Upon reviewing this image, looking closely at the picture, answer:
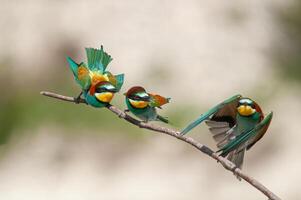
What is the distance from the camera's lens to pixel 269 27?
4531 mm

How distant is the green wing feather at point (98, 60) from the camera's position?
41.1 inches

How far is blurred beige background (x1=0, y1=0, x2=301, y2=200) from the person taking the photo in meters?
3.74

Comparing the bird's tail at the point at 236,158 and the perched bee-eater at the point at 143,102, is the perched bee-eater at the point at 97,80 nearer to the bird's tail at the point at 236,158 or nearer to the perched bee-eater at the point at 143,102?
the perched bee-eater at the point at 143,102

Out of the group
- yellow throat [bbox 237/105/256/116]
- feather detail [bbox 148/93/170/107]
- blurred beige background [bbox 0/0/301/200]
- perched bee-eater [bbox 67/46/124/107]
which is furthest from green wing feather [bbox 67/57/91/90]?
blurred beige background [bbox 0/0/301/200]

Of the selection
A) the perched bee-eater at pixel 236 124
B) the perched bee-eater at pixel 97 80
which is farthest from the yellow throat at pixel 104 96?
the perched bee-eater at pixel 236 124

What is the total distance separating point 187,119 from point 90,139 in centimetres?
55

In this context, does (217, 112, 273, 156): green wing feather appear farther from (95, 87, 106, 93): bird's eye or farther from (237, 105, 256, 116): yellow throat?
(95, 87, 106, 93): bird's eye

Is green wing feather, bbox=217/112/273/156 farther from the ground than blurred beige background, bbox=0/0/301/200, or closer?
farther from the ground

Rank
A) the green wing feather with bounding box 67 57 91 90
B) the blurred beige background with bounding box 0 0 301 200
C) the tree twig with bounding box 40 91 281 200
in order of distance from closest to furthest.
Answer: the tree twig with bounding box 40 91 281 200 → the green wing feather with bounding box 67 57 91 90 → the blurred beige background with bounding box 0 0 301 200

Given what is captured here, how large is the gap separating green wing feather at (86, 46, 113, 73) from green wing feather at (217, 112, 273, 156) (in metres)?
0.22

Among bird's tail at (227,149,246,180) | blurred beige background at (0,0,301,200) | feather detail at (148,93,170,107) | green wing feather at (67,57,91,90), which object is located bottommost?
blurred beige background at (0,0,301,200)

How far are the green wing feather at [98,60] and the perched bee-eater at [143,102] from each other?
0.28ft

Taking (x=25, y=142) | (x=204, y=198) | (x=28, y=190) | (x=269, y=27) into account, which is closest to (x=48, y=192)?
(x=28, y=190)

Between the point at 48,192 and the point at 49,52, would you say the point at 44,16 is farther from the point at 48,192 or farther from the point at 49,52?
the point at 48,192
